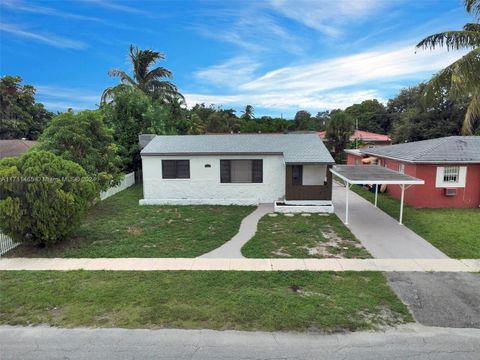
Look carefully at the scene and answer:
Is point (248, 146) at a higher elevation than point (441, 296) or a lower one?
higher

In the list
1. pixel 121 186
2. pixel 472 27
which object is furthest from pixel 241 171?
pixel 472 27

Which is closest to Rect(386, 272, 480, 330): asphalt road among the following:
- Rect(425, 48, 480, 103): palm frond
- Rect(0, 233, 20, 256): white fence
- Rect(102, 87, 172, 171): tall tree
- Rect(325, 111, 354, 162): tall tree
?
Rect(425, 48, 480, 103): palm frond

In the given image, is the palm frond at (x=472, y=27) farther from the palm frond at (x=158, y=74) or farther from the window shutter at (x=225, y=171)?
the palm frond at (x=158, y=74)

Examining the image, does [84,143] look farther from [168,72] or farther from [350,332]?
[168,72]

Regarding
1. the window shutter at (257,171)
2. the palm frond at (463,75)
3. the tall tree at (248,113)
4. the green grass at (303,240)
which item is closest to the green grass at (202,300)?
the green grass at (303,240)

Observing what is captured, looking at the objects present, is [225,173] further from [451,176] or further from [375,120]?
[375,120]
